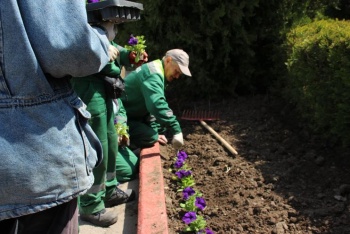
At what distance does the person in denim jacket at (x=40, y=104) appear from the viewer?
125 centimetres

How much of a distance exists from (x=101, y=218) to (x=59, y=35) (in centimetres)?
190

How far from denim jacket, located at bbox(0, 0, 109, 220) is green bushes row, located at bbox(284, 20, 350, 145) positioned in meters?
2.36

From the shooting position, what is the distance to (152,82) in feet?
11.9

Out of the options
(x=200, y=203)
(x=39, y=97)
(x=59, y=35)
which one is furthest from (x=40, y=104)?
(x=200, y=203)

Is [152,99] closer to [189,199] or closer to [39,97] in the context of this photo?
[189,199]

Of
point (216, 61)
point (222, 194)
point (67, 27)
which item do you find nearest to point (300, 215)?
point (222, 194)

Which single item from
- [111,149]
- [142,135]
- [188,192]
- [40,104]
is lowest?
[188,192]

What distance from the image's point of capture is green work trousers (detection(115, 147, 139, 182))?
3.60 metres

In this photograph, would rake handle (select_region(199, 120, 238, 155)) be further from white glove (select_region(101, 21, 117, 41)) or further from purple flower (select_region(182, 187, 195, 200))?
white glove (select_region(101, 21, 117, 41))

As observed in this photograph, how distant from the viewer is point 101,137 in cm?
271

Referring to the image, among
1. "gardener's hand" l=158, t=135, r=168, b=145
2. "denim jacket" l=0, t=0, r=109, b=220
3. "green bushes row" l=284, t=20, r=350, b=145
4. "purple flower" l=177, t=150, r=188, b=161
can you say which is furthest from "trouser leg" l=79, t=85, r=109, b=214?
"green bushes row" l=284, t=20, r=350, b=145

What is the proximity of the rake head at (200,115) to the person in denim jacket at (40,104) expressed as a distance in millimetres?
3558

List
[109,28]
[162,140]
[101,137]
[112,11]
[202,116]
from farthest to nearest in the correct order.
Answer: [202,116], [162,140], [101,137], [109,28], [112,11]

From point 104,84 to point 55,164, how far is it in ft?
4.79
